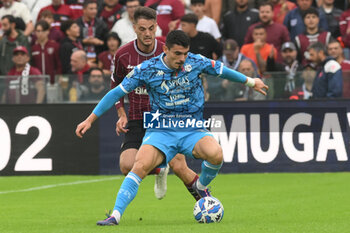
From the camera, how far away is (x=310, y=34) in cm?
1648

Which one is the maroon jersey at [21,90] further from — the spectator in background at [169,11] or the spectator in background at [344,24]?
the spectator in background at [344,24]

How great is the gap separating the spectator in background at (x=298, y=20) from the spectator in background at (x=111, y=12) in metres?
3.75

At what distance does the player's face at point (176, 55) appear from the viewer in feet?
26.5

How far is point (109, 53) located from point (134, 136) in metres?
7.58

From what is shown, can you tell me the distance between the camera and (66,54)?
56.3 ft

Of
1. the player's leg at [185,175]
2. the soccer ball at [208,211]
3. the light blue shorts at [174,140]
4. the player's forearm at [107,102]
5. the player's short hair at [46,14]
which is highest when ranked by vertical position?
the player's short hair at [46,14]

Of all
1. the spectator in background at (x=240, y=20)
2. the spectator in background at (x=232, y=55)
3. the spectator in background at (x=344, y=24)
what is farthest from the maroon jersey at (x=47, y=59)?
the spectator in background at (x=344, y=24)

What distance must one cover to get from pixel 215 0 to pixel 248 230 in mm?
11312

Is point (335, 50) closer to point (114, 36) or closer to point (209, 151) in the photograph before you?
point (114, 36)

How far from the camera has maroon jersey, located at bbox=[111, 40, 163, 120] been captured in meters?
9.53

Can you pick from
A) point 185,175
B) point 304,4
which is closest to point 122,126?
point 185,175

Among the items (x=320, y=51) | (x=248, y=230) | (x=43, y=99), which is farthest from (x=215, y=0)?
(x=248, y=230)

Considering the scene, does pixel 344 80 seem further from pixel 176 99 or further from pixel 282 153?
pixel 176 99

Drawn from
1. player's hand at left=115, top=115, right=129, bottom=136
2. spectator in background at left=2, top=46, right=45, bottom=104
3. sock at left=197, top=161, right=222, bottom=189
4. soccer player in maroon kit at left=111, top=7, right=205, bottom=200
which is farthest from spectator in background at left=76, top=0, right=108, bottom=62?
sock at left=197, top=161, right=222, bottom=189
